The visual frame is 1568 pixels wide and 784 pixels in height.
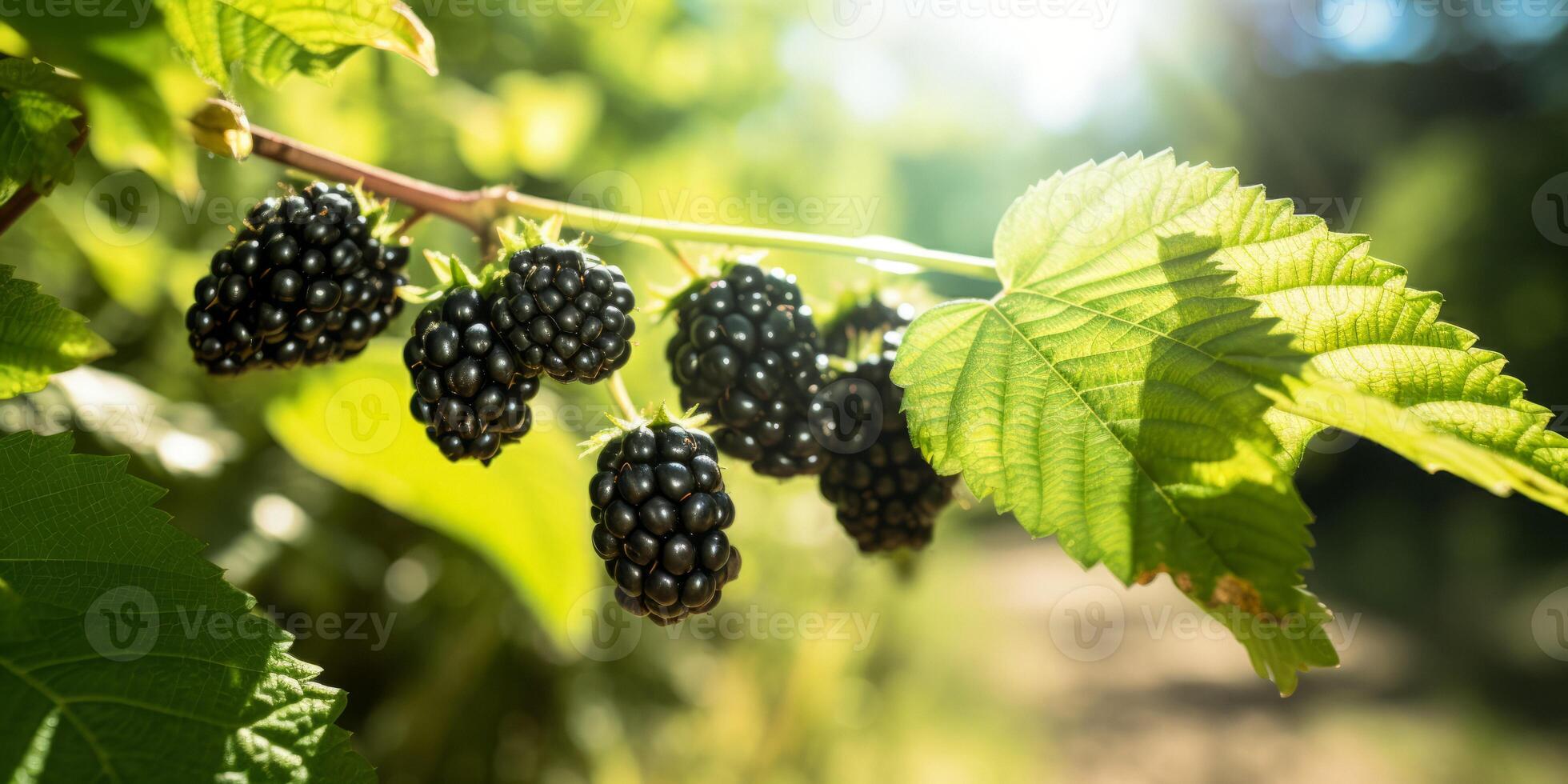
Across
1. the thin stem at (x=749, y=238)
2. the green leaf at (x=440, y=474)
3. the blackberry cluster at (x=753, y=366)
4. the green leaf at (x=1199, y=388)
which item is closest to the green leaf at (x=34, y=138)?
the thin stem at (x=749, y=238)

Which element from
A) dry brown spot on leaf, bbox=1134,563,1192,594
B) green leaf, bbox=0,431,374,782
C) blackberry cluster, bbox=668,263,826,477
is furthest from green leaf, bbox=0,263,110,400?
dry brown spot on leaf, bbox=1134,563,1192,594

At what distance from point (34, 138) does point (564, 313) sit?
0.36 metres

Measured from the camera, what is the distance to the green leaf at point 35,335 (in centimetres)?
65

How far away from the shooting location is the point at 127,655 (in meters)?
0.58

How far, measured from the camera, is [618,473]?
753 millimetres

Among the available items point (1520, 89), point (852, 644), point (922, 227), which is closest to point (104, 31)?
point (852, 644)

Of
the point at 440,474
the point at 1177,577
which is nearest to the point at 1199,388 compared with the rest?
the point at 1177,577

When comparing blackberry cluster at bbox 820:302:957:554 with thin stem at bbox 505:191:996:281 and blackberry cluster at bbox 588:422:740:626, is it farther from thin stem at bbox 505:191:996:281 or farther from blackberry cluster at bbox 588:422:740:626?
blackberry cluster at bbox 588:422:740:626

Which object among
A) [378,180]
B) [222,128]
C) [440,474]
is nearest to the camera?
[222,128]

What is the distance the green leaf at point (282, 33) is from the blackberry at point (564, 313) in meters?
0.18

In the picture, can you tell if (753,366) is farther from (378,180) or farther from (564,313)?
(378,180)

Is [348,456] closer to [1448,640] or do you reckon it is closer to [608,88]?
[608,88]

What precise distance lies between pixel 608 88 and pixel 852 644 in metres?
1.93

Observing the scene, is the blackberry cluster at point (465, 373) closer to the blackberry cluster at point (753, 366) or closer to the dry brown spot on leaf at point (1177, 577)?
the blackberry cluster at point (753, 366)
